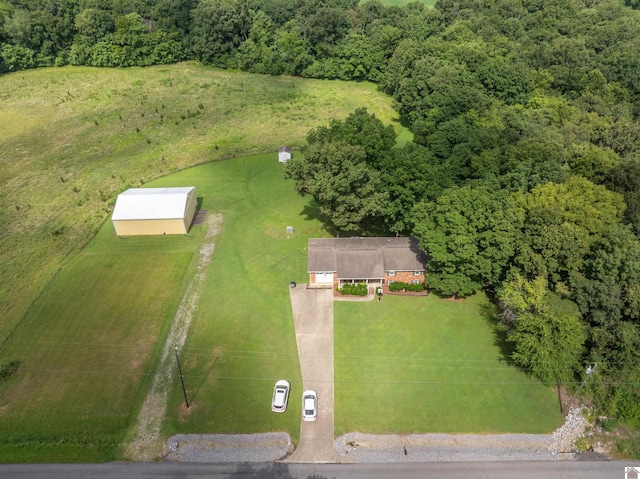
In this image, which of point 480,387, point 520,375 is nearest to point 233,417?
point 480,387

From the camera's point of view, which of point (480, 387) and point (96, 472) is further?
point (480, 387)

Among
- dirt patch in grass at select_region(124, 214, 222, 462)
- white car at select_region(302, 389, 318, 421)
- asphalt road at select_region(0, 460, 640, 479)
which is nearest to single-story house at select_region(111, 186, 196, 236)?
dirt patch in grass at select_region(124, 214, 222, 462)

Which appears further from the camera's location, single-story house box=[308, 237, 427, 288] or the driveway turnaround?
single-story house box=[308, 237, 427, 288]

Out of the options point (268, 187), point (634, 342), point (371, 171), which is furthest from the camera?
point (268, 187)

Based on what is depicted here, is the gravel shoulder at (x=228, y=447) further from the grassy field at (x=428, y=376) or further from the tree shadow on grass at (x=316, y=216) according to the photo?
the tree shadow on grass at (x=316, y=216)

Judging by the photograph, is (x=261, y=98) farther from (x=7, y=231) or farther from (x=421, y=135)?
(x=7, y=231)

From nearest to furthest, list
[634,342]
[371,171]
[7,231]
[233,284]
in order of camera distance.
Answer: [634,342] < [233,284] < [371,171] < [7,231]

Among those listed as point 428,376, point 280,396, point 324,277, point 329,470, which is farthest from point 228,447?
point 324,277

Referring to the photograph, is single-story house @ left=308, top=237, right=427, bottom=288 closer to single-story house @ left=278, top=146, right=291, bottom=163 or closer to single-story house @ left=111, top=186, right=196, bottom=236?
single-story house @ left=111, top=186, right=196, bottom=236

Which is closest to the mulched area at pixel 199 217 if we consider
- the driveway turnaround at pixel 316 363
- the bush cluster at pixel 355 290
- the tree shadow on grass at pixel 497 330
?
the driveway turnaround at pixel 316 363
